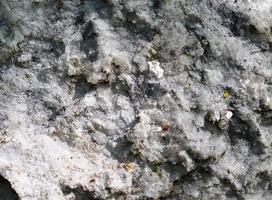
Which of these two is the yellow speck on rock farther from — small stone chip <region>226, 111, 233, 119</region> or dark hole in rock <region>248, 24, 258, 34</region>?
dark hole in rock <region>248, 24, 258, 34</region>

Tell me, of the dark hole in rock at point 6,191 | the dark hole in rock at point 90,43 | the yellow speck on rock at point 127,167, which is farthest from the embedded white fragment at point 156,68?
the dark hole in rock at point 6,191

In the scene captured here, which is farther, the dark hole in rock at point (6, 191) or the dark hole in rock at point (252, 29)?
the dark hole in rock at point (252, 29)

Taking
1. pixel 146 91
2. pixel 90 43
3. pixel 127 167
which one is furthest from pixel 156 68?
pixel 127 167

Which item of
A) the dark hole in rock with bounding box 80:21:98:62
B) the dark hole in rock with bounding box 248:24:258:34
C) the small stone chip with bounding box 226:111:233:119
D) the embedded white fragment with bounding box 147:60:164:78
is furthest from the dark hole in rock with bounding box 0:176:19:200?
the dark hole in rock with bounding box 248:24:258:34

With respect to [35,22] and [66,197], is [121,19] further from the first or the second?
[66,197]

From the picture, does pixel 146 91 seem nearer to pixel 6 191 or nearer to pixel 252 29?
pixel 252 29

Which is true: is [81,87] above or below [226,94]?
below

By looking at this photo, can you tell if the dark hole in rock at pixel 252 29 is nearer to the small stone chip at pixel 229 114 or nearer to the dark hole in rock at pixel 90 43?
the small stone chip at pixel 229 114
